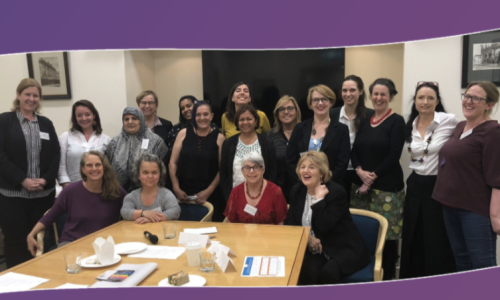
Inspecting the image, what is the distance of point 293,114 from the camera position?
323 centimetres

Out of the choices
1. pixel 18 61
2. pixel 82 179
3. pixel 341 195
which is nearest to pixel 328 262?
pixel 341 195

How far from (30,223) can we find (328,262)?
1735 millimetres

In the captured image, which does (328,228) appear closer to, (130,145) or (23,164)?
(130,145)

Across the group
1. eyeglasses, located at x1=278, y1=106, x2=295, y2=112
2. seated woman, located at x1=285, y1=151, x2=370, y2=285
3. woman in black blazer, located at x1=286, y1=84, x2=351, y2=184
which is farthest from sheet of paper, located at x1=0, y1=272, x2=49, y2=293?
eyeglasses, located at x1=278, y1=106, x2=295, y2=112

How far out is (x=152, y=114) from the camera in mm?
2639

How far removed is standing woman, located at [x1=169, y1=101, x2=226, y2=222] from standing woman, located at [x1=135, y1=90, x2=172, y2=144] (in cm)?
18

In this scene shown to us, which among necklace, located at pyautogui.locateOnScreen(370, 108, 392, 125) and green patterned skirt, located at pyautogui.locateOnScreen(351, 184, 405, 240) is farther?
green patterned skirt, located at pyautogui.locateOnScreen(351, 184, 405, 240)

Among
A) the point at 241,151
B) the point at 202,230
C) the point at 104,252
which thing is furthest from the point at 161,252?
the point at 241,151

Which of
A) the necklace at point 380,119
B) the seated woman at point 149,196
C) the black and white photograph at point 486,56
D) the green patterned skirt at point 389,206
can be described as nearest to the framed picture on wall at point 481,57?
the black and white photograph at point 486,56

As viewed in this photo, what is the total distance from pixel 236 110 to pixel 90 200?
1.40m

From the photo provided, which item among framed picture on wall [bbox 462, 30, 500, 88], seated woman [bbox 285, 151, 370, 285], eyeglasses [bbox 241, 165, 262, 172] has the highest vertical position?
framed picture on wall [bbox 462, 30, 500, 88]

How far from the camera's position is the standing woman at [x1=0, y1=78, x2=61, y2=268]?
1.80m

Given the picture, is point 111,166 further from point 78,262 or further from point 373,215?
point 373,215

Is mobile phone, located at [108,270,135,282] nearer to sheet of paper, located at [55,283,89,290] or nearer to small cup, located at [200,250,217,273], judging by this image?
sheet of paper, located at [55,283,89,290]
